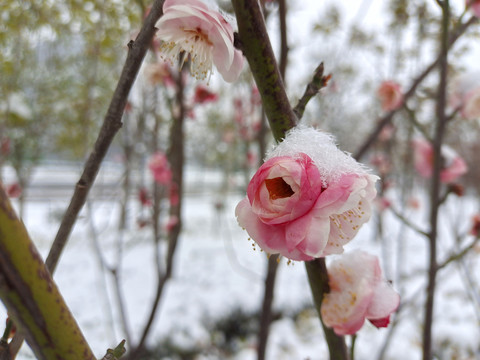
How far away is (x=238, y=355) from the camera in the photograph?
8.08 ft

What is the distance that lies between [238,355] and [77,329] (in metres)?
2.53

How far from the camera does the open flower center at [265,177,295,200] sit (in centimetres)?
34

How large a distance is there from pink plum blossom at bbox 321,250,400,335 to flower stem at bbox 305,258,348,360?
11 mm

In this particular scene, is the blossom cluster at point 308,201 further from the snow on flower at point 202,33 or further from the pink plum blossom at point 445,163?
the pink plum blossom at point 445,163

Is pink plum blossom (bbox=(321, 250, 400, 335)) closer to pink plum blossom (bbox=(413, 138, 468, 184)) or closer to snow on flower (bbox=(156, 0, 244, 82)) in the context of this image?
snow on flower (bbox=(156, 0, 244, 82))

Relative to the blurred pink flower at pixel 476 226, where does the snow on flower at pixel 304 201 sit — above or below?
below

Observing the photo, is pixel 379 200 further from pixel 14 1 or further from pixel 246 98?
pixel 14 1

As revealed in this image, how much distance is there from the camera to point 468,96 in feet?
3.22

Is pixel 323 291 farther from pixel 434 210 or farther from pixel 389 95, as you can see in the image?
pixel 389 95

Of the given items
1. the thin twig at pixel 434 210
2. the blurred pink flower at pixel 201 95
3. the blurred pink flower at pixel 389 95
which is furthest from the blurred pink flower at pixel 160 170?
the thin twig at pixel 434 210

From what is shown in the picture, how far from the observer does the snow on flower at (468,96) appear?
951mm

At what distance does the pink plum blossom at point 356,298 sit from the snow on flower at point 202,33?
0.29 m

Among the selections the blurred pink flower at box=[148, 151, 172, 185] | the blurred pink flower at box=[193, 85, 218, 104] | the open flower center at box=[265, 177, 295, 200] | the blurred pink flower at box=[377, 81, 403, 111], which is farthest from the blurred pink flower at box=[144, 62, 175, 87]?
the open flower center at box=[265, 177, 295, 200]

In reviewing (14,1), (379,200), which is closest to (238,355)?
(379,200)
